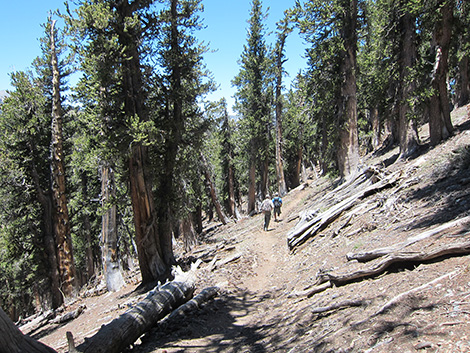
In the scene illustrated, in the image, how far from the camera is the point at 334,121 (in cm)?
1464

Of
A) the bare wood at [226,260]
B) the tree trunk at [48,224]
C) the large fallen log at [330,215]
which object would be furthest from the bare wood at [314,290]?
the tree trunk at [48,224]

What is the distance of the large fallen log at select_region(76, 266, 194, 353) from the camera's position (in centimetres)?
517

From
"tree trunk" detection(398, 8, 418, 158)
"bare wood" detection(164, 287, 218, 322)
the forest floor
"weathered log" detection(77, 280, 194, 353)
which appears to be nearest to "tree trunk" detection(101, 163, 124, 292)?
the forest floor

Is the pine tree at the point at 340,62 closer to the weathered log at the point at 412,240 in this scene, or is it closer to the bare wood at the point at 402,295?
the weathered log at the point at 412,240

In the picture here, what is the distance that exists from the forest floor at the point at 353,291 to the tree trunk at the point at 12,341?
6.67 feet

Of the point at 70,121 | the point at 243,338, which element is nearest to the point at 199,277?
the point at 243,338

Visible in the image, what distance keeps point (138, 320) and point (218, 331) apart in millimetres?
1601

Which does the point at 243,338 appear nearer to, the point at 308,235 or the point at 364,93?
the point at 308,235

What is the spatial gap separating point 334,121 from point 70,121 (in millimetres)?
13442

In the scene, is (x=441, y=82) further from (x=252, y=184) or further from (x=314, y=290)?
(x=252, y=184)

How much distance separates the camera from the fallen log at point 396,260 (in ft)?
13.3

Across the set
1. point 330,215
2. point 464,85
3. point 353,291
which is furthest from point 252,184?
point 353,291

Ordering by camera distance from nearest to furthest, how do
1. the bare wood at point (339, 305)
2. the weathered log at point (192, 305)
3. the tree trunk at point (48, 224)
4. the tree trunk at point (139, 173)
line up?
the bare wood at point (339, 305) < the weathered log at point (192, 305) < the tree trunk at point (139, 173) < the tree trunk at point (48, 224)

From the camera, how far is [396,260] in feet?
15.4
